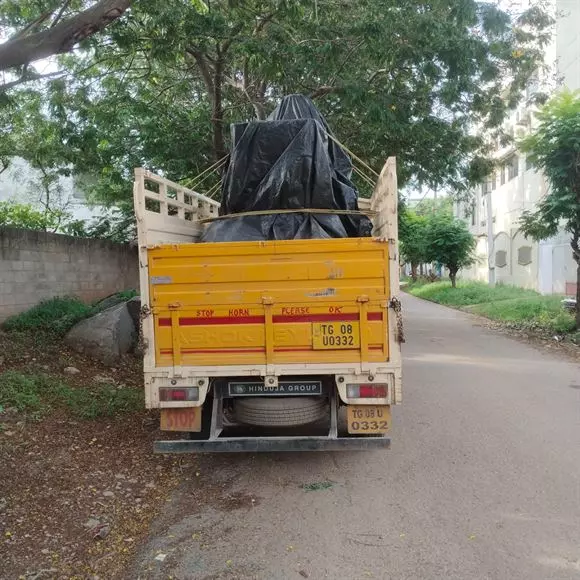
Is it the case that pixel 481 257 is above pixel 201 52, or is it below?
below

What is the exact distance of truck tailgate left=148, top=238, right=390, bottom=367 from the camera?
4.25 meters

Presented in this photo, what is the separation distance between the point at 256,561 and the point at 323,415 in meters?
1.62

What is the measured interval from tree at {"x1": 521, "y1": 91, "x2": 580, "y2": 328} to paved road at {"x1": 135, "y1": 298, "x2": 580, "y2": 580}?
612cm

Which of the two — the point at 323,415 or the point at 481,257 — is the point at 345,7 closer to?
the point at 323,415

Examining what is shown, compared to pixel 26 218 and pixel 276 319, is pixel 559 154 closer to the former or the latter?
pixel 276 319

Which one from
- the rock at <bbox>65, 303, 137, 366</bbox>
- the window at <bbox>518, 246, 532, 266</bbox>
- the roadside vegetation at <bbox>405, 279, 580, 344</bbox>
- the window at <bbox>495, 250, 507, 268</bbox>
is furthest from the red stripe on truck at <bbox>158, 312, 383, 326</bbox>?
the window at <bbox>495, 250, 507, 268</bbox>

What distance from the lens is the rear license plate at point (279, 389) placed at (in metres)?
4.48

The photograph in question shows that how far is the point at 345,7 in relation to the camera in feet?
32.3

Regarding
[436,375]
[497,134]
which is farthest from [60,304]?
[497,134]

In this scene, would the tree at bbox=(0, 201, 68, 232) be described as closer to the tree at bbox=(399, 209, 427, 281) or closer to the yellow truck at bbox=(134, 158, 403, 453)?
the yellow truck at bbox=(134, 158, 403, 453)

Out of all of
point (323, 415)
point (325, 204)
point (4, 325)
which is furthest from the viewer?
point (4, 325)

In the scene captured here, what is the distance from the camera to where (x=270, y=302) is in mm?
4266

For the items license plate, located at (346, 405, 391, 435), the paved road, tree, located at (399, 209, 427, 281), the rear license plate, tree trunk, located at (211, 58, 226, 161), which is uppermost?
tree trunk, located at (211, 58, 226, 161)

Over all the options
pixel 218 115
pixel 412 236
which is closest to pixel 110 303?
pixel 218 115
